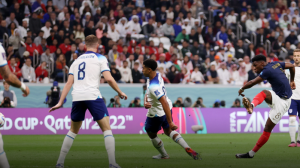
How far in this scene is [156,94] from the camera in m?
7.47

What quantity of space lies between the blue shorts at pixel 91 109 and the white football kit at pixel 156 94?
4.02 ft

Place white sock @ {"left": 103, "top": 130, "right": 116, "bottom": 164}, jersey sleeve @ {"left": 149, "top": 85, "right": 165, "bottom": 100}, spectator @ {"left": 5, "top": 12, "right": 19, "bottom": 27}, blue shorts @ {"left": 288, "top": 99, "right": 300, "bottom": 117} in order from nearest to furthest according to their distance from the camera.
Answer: white sock @ {"left": 103, "top": 130, "right": 116, "bottom": 164} < jersey sleeve @ {"left": 149, "top": 85, "right": 165, "bottom": 100} < blue shorts @ {"left": 288, "top": 99, "right": 300, "bottom": 117} < spectator @ {"left": 5, "top": 12, "right": 19, "bottom": 27}

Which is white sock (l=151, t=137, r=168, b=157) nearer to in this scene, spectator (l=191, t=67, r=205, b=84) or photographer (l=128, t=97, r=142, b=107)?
photographer (l=128, t=97, r=142, b=107)

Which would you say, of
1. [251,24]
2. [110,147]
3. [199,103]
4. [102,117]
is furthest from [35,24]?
[110,147]

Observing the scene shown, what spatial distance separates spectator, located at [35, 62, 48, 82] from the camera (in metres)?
19.7

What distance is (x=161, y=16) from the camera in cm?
2595

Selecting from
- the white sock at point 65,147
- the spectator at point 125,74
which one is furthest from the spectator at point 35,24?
the white sock at point 65,147

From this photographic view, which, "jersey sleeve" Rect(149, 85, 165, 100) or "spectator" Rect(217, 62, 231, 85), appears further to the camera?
"spectator" Rect(217, 62, 231, 85)

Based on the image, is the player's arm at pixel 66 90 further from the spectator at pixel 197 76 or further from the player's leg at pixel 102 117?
the spectator at pixel 197 76

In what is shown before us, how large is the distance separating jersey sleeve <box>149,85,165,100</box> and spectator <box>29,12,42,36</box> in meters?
15.8

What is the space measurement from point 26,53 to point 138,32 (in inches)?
275

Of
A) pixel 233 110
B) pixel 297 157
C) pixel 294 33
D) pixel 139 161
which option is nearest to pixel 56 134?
pixel 233 110

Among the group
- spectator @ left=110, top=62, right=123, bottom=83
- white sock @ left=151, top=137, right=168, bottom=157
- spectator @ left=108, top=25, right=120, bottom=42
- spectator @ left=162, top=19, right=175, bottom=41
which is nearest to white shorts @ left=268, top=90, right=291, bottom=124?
white sock @ left=151, top=137, right=168, bottom=157

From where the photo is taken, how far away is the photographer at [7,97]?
17.7 metres
